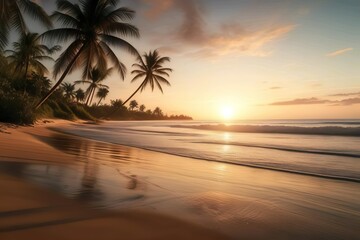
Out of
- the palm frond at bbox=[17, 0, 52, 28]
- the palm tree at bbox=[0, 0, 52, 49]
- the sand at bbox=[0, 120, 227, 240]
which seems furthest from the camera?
the palm frond at bbox=[17, 0, 52, 28]

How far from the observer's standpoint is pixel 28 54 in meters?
29.4

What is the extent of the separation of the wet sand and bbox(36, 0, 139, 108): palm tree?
50.4 feet

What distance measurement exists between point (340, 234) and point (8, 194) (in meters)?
3.38

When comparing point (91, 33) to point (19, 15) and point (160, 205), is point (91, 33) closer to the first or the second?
point (19, 15)

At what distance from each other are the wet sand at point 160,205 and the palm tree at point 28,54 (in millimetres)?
29876

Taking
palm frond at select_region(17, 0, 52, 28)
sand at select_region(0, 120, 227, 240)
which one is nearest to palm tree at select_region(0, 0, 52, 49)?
palm frond at select_region(17, 0, 52, 28)

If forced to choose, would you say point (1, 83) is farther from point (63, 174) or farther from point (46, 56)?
point (63, 174)

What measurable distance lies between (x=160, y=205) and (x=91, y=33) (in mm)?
18439

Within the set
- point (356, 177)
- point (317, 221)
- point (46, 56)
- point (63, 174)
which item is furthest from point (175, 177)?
point (46, 56)

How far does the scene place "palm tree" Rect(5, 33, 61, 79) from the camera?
2922cm

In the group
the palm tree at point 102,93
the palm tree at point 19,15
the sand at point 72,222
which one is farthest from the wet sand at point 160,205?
the palm tree at point 102,93

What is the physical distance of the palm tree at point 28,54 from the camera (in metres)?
29.2

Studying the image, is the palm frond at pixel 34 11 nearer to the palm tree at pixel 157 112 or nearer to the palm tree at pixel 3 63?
the palm tree at pixel 3 63

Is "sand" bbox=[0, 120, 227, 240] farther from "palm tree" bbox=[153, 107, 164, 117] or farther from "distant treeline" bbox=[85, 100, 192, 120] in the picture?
"palm tree" bbox=[153, 107, 164, 117]
